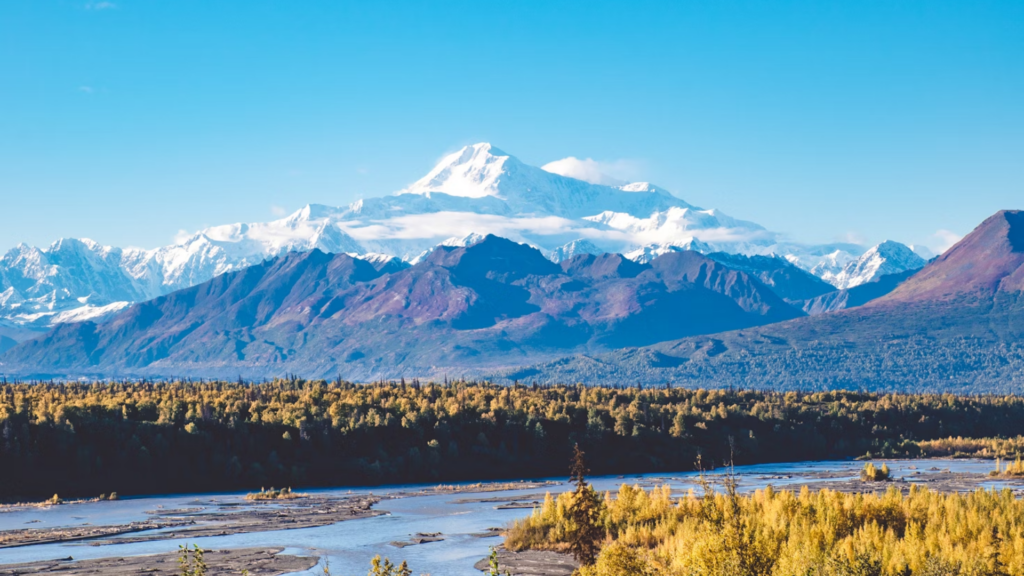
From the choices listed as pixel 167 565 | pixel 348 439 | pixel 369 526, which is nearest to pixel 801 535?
pixel 167 565

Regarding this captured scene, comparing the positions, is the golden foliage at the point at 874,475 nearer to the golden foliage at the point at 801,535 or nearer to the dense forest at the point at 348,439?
the dense forest at the point at 348,439

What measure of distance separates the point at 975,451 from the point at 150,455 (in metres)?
113

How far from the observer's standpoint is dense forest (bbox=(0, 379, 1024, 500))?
127000 mm

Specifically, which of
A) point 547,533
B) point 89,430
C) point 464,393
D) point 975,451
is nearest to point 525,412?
point 464,393

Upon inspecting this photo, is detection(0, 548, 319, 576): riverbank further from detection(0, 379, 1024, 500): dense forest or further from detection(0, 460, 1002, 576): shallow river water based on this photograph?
detection(0, 379, 1024, 500): dense forest

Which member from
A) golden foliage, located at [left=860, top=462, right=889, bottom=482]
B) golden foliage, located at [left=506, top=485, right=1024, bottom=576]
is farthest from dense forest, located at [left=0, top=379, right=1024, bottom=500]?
golden foliage, located at [left=506, top=485, right=1024, bottom=576]

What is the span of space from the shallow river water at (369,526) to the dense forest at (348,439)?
8.50 meters

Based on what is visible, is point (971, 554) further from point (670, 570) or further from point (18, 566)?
point (18, 566)

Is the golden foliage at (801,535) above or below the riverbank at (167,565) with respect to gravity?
above

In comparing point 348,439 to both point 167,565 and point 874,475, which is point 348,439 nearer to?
point 874,475

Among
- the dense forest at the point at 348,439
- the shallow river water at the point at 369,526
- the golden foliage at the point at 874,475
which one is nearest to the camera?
the shallow river water at the point at 369,526

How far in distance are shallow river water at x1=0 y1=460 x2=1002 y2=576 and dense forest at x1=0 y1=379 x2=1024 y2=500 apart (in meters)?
8.50

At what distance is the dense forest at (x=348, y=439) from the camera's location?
127 meters

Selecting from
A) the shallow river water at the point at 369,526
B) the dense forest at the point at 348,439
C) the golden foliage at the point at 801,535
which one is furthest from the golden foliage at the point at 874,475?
the golden foliage at the point at 801,535
